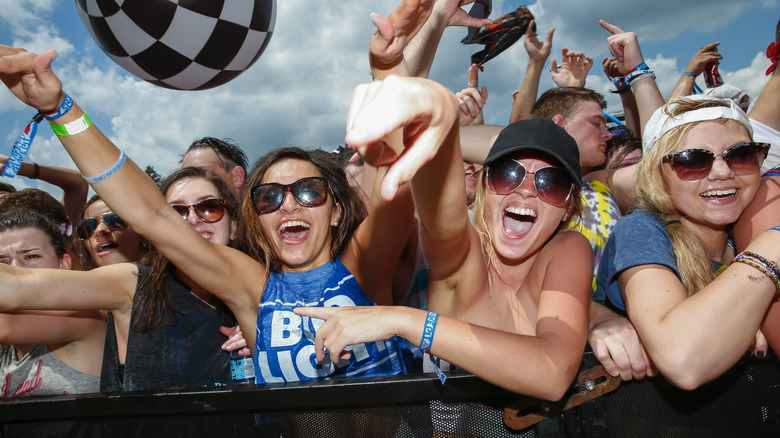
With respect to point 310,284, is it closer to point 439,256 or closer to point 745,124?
point 439,256

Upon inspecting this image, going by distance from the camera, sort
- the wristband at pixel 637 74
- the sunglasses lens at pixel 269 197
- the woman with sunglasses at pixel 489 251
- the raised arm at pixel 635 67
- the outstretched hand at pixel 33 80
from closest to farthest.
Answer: the woman with sunglasses at pixel 489 251 < the outstretched hand at pixel 33 80 < the sunglasses lens at pixel 269 197 < the raised arm at pixel 635 67 < the wristband at pixel 637 74

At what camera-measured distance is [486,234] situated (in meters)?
1.94

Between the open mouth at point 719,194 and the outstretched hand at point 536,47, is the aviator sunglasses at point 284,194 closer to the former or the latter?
the open mouth at point 719,194

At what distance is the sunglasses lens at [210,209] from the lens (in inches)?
99.6

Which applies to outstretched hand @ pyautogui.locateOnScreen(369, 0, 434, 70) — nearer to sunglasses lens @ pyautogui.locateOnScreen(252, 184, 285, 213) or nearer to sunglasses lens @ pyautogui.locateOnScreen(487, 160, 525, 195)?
sunglasses lens @ pyautogui.locateOnScreen(487, 160, 525, 195)

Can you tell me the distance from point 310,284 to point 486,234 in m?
0.76

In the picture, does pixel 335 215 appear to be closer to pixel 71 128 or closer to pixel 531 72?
pixel 71 128

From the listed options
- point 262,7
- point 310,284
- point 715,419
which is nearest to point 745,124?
point 715,419

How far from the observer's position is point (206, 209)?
254 cm

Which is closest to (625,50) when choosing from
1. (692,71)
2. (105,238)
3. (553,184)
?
(692,71)

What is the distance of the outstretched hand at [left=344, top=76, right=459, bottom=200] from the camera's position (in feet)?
3.09

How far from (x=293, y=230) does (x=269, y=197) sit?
0.66ft

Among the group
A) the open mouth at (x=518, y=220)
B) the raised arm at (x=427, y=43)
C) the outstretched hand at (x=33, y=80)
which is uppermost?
the raised arm at (x=427, y=43)

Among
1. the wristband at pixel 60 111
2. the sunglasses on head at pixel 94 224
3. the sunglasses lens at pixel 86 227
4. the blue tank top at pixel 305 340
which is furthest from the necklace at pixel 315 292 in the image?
the sunglasses lens at pixel 86 227
